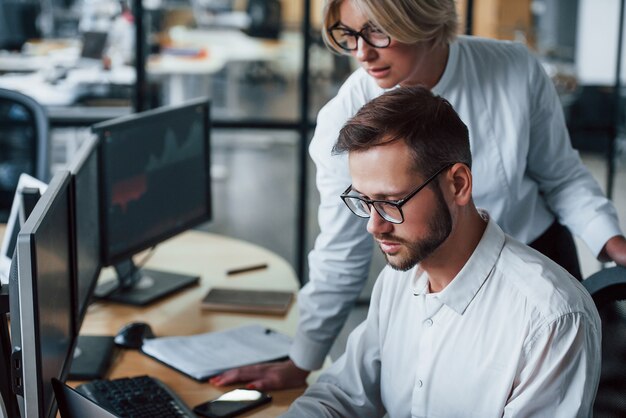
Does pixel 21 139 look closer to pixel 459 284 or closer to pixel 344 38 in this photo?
pixel 344 38

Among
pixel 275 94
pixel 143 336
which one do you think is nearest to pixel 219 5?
pixel 275 94

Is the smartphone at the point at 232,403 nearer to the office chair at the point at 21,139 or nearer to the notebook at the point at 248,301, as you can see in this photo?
the notebook at the point at 248,301

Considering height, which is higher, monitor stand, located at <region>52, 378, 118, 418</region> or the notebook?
monitor stand, located at <region>52, 378, 118, 418</region>

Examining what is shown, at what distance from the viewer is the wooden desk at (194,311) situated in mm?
1996

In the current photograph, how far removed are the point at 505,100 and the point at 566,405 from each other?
91cm

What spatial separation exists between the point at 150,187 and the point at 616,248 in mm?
1261

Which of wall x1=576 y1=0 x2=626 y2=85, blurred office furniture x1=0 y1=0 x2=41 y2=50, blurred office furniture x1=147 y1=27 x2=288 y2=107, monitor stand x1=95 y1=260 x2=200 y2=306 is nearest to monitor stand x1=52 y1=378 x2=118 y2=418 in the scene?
monitor stand x1=95 y1=260 x2=200 y2=306

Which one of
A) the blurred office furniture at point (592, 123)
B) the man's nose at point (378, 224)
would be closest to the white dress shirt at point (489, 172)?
the man's nose at point (378, 224)

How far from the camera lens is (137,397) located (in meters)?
1.89

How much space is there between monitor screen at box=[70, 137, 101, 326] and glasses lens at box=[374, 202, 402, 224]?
2.22ft

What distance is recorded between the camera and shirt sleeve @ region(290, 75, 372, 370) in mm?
2029

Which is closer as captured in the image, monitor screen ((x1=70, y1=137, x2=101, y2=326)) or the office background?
monitor screen ((x1=70, y1=137, x2=101, y2=326))

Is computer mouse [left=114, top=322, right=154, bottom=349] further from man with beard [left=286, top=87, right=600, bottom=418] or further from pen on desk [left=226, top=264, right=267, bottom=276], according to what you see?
man with beard [left=286, top=87, right=600, bottom=418]

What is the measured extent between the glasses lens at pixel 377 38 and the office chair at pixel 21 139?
1733 millimetres
